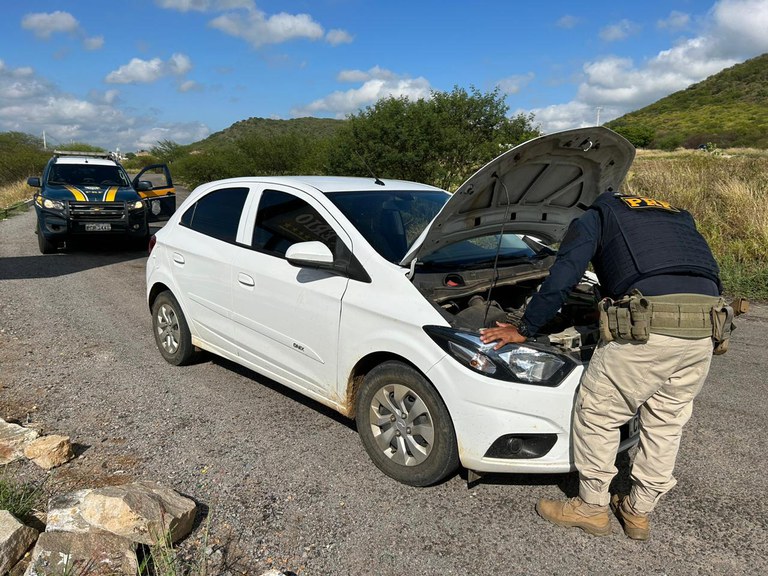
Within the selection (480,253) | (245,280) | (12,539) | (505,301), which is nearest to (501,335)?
(505,301)

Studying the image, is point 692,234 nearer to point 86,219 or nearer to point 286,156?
point 86,219

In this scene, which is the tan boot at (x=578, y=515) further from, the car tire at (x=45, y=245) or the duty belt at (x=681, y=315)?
the car tire at (x=45, y=245)

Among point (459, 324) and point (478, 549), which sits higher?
point (459, 324)

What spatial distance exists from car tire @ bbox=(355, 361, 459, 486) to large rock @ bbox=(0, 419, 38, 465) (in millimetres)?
2055

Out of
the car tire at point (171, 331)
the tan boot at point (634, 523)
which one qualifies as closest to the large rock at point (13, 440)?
the car tire at point (171, 331)

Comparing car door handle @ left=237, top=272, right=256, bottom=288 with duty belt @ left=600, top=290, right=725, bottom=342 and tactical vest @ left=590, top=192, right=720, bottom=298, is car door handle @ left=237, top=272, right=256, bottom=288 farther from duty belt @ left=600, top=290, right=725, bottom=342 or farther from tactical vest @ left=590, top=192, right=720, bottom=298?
duty belt @ left=600, top=290, right=725, bottom=342

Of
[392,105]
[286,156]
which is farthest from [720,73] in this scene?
[392,105]

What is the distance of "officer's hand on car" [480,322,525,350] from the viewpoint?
2.97m

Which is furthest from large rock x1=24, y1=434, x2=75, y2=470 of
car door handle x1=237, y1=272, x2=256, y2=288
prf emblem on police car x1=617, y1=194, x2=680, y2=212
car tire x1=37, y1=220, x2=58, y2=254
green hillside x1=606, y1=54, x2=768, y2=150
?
green hillside x1=606, y1=54, x2=768, y2=150

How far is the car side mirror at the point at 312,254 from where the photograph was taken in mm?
3604

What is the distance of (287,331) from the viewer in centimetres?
396

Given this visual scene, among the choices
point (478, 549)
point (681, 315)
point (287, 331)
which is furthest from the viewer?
point (287, 331)

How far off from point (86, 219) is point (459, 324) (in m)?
10.2

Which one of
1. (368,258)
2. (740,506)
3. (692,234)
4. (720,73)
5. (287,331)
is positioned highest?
(720,73)
